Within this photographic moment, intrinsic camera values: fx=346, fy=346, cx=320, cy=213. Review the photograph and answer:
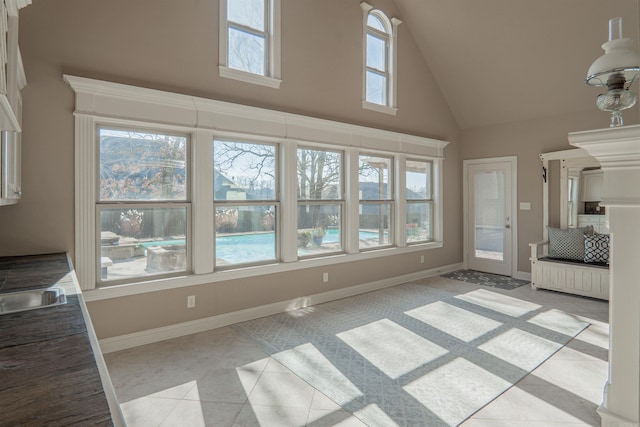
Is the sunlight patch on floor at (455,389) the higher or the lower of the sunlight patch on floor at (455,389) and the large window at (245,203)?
the lower

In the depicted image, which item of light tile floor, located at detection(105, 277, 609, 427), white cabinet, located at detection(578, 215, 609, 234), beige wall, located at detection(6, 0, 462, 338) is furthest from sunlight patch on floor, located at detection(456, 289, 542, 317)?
white cabinet, located at detection(578, 215, 609, 234)

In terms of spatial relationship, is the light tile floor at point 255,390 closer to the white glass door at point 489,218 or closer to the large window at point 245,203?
the large window at point 245,203

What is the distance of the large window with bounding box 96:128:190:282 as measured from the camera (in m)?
3.13

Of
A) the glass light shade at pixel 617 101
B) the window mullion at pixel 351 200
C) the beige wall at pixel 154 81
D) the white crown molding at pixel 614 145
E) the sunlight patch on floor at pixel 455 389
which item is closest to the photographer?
the white crown molding at pixel 614 145

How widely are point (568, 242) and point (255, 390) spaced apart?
4855 mm

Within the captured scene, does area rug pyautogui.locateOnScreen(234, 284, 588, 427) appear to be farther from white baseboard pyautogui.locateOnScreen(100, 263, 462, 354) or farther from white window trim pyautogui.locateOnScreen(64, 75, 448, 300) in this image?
white window trim pyautogui.locateOnScreen(64, 75, 448, 300)

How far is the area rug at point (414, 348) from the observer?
7.67 feet

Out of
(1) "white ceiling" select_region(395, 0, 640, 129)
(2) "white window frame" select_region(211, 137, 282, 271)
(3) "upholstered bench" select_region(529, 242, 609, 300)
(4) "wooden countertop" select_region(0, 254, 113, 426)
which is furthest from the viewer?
(3) "upholstered bench" select_region(529, 242, 609, 300)

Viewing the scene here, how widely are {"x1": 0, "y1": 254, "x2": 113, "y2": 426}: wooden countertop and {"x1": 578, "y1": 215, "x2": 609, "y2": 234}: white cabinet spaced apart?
6.23 meters

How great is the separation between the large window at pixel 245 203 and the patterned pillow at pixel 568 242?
163 inches

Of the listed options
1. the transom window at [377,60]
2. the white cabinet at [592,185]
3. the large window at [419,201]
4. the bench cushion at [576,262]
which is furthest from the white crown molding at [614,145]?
the white cabinet at [592,185]

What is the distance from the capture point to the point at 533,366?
279 cm

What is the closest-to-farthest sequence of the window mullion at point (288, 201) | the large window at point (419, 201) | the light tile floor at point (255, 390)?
the light tile floor at point (255, 390) < the window mullion at point (288, 201) < the large window at point (419, 201)

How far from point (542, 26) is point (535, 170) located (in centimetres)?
216
